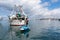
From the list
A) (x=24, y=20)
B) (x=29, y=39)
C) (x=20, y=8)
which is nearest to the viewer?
(x=29, y=39)

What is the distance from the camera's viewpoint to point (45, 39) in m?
61.7

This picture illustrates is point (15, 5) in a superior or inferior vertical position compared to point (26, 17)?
superior

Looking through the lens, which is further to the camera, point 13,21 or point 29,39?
point 13,21

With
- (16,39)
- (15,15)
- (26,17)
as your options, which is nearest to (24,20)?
(26,17)

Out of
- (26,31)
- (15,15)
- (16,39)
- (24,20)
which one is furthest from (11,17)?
(16,39)

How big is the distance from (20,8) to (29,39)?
8047 cm

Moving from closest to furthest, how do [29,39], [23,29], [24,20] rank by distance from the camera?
[29,39] → [23,29] → [24,20]

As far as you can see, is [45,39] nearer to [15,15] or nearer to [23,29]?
[23,29]

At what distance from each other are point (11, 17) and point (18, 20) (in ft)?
28.9

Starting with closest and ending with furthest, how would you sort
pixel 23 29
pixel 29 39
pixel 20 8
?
pixel 29 39
pixel 23 29
pixel 20 8

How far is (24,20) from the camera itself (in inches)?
5098

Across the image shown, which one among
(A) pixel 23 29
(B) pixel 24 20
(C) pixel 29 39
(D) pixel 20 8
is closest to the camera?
(C) pixel 29 39

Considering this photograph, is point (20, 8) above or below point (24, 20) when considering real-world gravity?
above

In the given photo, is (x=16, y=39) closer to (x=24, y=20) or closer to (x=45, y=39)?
(x=45, y=39)
